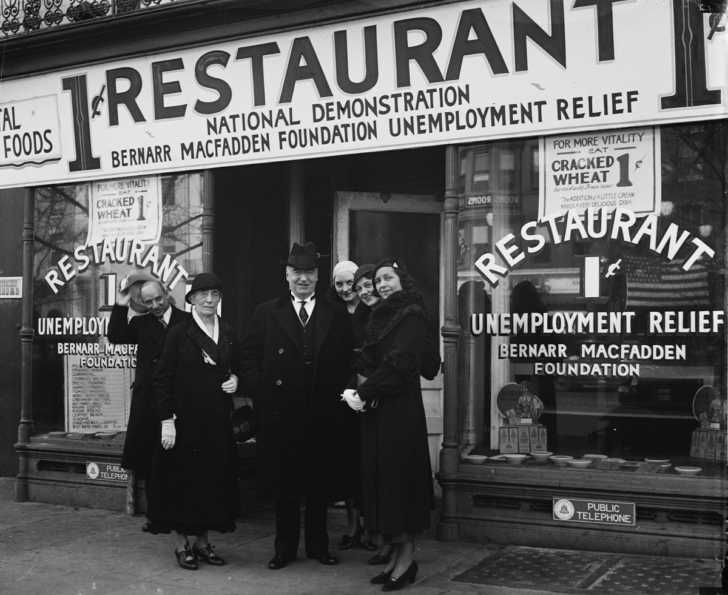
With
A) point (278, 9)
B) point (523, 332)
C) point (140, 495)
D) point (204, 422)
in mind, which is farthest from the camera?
point (140, 495)

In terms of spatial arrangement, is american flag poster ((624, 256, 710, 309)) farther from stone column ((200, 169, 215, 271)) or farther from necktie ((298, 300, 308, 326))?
stone column ((200, 169, 215, 271))

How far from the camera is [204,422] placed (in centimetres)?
658

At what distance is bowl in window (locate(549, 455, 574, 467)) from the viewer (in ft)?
22.9

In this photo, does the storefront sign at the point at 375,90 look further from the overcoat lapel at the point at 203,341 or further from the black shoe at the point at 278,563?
the black shoe at the point at 278,563

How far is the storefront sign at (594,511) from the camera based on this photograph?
21.6 feet

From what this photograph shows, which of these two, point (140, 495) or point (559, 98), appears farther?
point (140, 495)

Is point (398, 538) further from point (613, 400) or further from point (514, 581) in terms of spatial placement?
point (613, 400)

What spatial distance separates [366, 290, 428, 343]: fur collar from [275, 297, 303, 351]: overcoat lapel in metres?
0.70

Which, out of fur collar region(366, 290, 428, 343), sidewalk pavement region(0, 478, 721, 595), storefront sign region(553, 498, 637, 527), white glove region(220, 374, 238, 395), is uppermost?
fur collar region(366, 290, 428, 343)

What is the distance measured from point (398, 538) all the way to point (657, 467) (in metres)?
2.01

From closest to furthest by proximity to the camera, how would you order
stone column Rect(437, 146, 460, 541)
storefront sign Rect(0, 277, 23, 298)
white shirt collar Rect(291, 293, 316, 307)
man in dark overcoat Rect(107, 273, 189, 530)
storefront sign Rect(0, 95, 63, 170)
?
white shirt collar Rect(291, 293, 316, 307) < stone column Rect(437, 146, 460, 541) < man in dark overcoat Rect(107, 273, 189, 530) < storefront sign Rect(0, 95, 63, 170) < storefront sign Rect(0, 277, 23, 298)

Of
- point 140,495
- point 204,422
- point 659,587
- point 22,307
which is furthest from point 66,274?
point 659,587

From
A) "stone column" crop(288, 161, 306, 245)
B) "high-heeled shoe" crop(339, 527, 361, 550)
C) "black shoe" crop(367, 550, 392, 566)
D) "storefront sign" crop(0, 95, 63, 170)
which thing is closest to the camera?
"black shoe" crop(367, 550, 392, 566)

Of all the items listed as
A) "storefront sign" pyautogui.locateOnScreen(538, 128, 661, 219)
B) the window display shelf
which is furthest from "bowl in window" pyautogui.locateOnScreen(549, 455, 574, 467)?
"storefront sign" pyautogui.locateOnScreen(538, 128, 661, 219)
